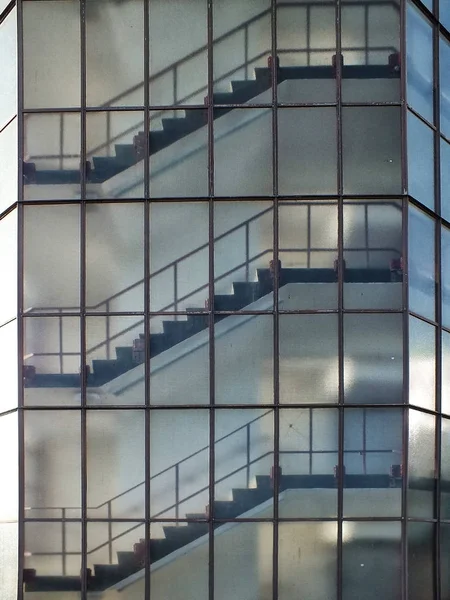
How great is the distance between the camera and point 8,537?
61.7ft

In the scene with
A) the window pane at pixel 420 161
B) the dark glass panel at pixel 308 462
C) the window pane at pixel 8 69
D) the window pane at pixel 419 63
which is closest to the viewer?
the dark glass panel at pixel 308 462

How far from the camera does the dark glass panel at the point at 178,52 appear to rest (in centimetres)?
1908

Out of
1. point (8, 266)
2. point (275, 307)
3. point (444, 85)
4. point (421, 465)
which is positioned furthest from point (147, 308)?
point (444, 85)

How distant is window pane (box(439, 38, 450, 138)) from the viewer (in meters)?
20.0

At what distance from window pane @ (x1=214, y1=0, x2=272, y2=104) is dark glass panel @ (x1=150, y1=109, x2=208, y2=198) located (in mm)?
630

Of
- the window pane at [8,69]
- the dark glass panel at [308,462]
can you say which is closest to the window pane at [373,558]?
the dark glass panel at [308,462]

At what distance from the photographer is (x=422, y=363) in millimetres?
19094

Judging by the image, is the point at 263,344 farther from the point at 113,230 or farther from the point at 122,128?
the point at 122,128

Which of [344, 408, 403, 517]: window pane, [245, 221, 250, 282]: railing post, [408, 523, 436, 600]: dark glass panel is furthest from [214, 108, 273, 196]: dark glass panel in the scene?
[408, 523, 436, 600]: dark glass panel

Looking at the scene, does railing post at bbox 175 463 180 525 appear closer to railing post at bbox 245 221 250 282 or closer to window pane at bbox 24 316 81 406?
window pane at bbox 24 316 81 406

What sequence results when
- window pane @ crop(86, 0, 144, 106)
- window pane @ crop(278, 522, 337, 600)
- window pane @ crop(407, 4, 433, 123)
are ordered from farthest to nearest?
1. window pane @ crop(407, 4, 433, 123)
2. window pane @ crop(86, 0, 144, 106)
3. window pane @ crop(278, 522, 337, 600)

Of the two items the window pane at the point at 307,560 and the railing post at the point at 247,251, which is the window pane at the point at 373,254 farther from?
the window pane at the point at 307,560

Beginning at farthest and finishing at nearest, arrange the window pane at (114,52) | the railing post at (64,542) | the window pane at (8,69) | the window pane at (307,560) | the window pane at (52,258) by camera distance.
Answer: the window pane at (8,69), the window pane at (114,52), the window pane at (52,258), the railing post at (64,542), the window pane at (307,560)

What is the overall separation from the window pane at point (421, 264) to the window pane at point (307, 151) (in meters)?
1.57
